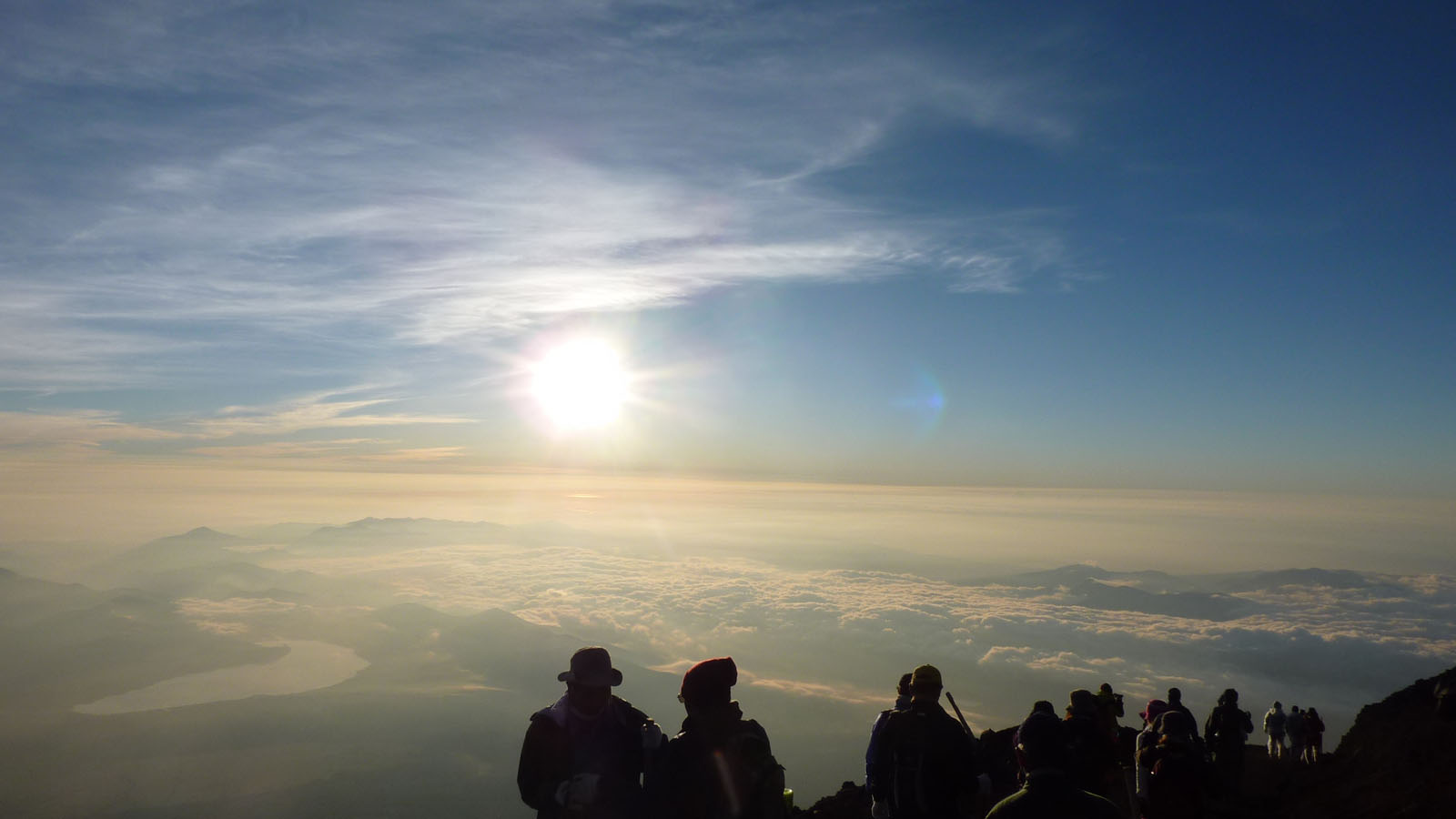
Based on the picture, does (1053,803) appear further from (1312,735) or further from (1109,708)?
(1312,735)

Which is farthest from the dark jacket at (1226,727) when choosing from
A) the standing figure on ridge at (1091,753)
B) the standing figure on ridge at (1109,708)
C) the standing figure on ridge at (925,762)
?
the standing figure on ridge at (925,762)

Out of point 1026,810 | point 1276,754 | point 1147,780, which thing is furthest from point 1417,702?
point 1026,810

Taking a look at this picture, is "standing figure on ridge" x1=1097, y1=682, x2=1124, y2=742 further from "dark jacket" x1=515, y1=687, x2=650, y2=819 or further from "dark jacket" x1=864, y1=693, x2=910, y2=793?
"dark jacket" x1=515, y1=687, x2=650, y2=819

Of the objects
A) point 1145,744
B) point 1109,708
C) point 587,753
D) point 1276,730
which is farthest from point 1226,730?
point 587,753

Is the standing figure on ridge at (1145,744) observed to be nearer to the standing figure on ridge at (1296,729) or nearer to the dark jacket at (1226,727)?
the dark jacket at (1226,727)

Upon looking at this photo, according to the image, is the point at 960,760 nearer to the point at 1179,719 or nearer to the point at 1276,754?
the point at 1179,719

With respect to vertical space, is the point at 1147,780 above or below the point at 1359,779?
above

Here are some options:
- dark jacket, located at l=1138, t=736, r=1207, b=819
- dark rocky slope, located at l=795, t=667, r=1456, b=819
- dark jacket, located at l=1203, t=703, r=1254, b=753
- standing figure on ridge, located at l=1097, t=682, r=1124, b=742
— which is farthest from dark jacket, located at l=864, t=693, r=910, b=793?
dark jacket, located at l=1203, t=703, r=1254, b=753
